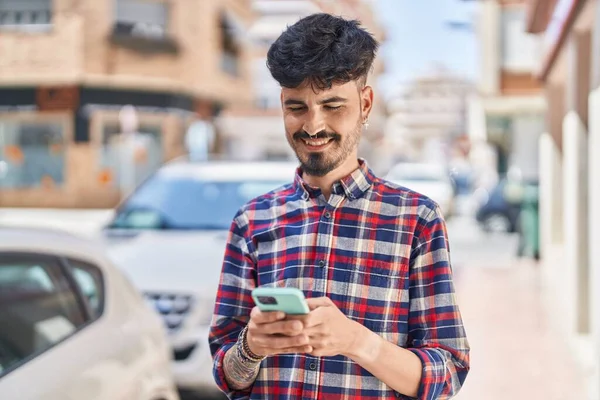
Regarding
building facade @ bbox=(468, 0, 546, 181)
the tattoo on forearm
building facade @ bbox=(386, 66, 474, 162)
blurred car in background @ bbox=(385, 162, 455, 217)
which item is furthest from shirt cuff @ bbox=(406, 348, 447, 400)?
building facade @ bbox=(386, 66, 474, 162)

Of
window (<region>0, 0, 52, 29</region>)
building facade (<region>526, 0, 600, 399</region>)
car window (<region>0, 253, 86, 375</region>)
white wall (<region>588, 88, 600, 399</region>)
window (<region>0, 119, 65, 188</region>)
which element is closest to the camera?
car window (<region>0, 253, 86, 375</region>)

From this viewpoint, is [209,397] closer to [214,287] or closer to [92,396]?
[214,287]

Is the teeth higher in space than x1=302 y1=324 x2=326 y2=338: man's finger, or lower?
higher

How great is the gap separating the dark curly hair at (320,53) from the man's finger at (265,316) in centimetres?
52

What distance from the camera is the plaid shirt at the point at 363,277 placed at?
1.93 metres

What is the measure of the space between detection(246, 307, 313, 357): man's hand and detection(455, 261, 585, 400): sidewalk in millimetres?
4934

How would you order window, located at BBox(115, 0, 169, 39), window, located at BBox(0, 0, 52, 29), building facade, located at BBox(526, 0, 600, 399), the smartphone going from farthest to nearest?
window, located at BBox(115, 0, 169, 39) < window, located at BBox(0, 0, 52, 29) < building facade, located at BBox(526, 0, 600, 399) < the smartphone

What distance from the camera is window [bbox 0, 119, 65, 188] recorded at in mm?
27531

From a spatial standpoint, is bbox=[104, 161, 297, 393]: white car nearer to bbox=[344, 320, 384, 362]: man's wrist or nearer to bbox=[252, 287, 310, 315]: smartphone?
bbox=[344, 320, 384, 362]: man's wrist

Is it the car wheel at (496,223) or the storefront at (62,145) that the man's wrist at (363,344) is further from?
the storefront at (62,145)

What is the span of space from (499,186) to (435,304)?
22.1 meters

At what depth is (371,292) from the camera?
1928 mm

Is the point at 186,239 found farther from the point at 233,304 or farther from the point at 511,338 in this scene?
the point at 233,304

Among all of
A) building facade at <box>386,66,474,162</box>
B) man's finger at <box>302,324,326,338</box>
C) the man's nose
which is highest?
building facade at <box>386,66,474,162</box>
